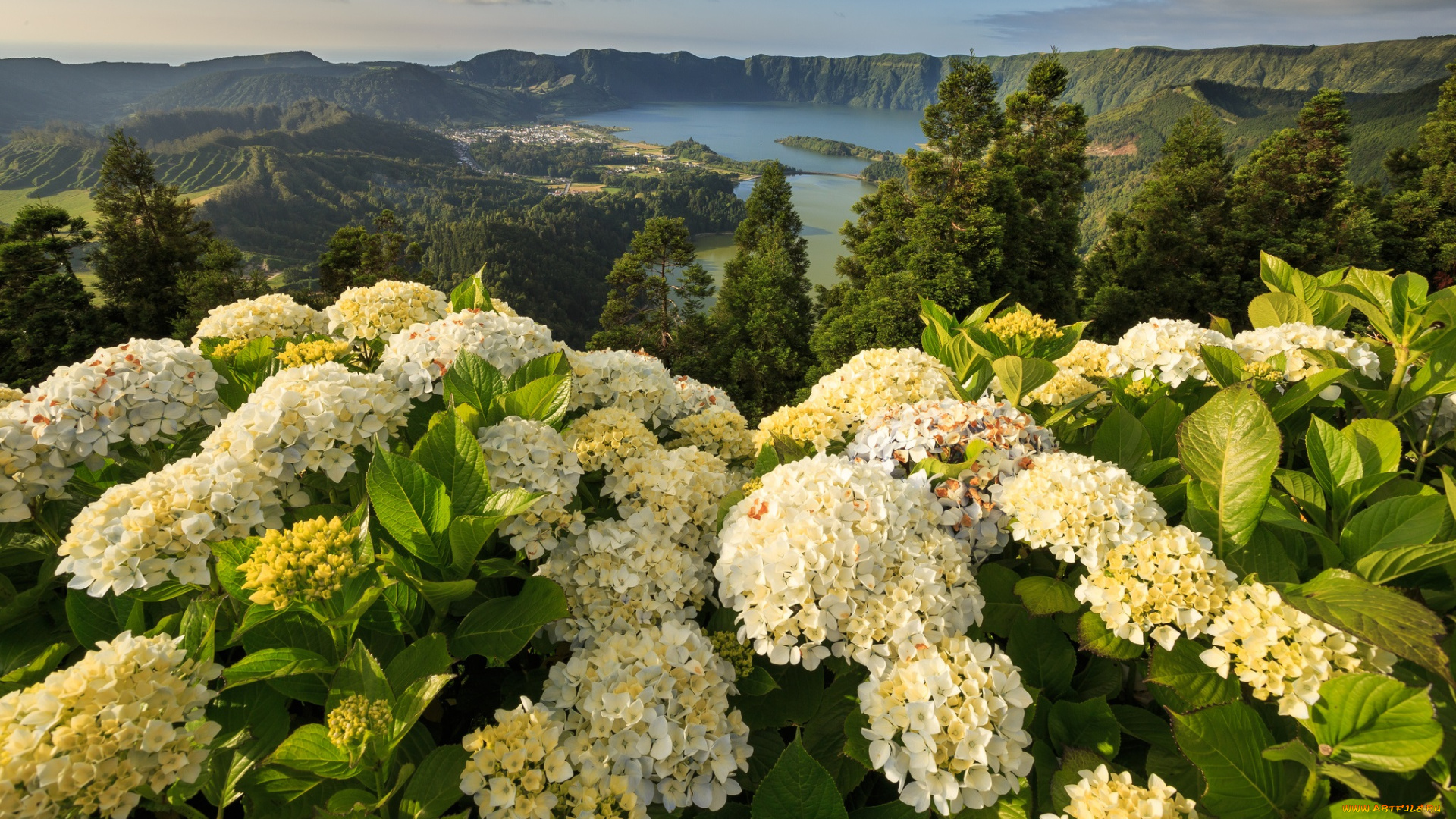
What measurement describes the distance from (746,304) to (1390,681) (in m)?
39.0

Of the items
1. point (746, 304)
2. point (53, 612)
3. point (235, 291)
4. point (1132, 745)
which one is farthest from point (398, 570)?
point (235, 291)

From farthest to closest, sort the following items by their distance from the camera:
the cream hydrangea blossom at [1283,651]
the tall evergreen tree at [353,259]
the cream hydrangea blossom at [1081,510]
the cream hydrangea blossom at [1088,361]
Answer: the tall evergreen tree at [353,259] < the cream hydrangea blossom at [1088,361] < the cream hydrangea blossom at [1081,510] < the cream hydrangea blossom at [1283,651]

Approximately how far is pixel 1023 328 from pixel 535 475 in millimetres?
2344

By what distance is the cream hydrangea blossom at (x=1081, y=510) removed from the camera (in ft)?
5.46

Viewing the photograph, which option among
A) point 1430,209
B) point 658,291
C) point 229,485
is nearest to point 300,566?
point 229,485

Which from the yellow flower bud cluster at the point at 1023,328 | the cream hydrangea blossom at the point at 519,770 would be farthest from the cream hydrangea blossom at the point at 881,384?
the cream hydrangea blossom at the point at 519,770

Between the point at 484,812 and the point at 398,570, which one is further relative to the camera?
the point at 398,570

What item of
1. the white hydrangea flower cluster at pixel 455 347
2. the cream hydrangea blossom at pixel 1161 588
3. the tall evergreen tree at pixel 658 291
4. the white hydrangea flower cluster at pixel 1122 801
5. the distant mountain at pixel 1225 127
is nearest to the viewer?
the white hydrangea flower cluster at pixel 1122 801

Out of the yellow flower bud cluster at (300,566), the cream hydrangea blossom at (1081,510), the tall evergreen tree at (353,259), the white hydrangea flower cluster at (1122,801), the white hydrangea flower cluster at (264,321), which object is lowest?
the tall evergreen tree at (353,259)

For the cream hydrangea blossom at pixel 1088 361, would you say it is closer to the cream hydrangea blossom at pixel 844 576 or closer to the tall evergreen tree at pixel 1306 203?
the cream hydrangea blossom at pixel 844 576

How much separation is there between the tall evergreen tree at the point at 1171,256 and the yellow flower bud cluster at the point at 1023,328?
32653mm

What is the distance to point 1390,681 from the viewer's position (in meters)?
1.27

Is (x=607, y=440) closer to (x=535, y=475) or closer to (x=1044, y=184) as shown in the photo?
(x=535, y=475)

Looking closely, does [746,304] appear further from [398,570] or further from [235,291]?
[398,570]
